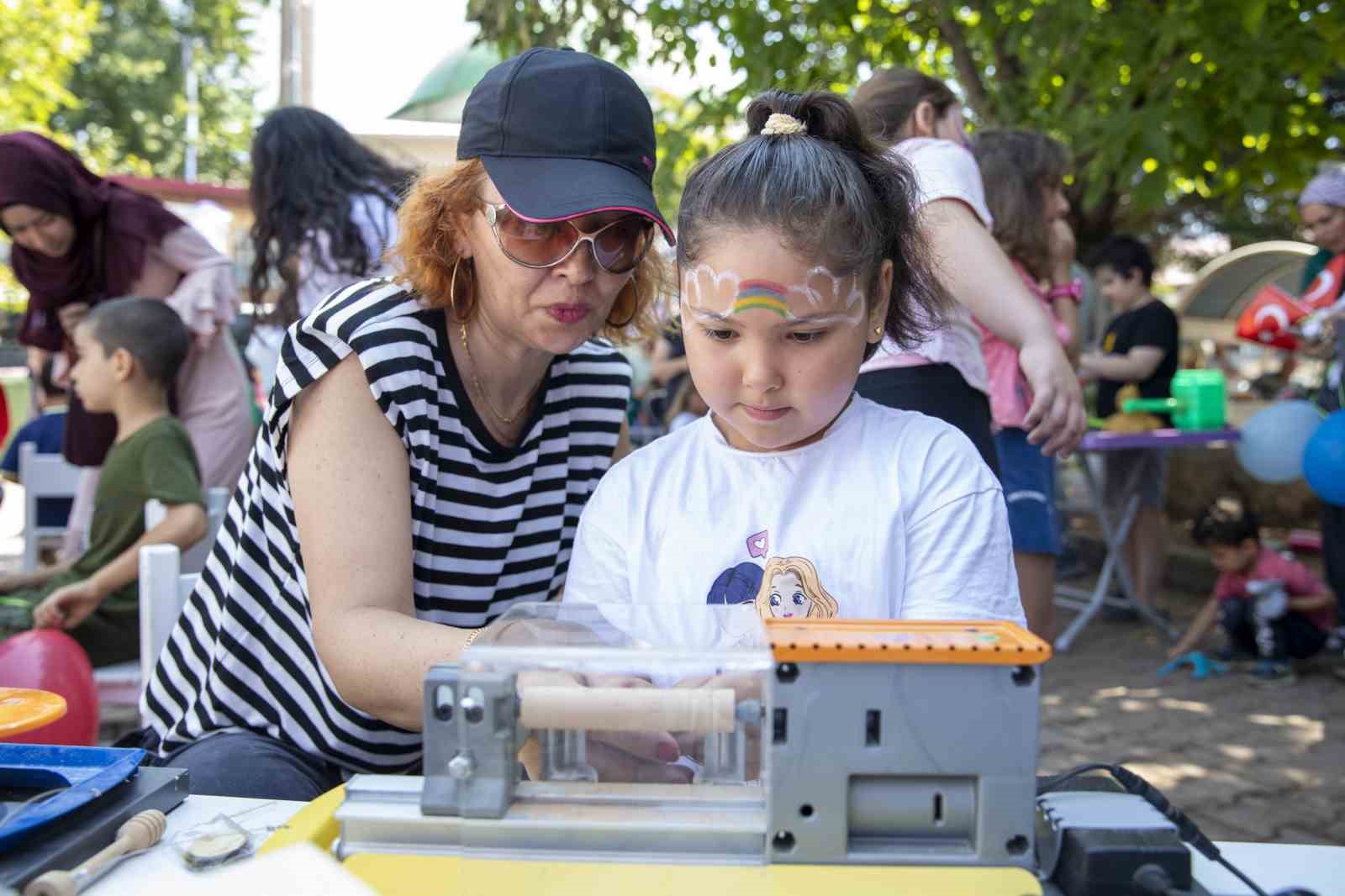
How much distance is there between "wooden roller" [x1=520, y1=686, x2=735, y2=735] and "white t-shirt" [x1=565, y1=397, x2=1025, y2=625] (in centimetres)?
43

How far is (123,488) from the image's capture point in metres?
3.13

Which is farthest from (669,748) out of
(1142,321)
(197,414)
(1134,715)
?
(1142,321)

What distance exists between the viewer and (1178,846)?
854 millimetres

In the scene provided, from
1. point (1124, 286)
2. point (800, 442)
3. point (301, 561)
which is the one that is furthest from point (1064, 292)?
point (301, 561)

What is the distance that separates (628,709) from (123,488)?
2.70 meters

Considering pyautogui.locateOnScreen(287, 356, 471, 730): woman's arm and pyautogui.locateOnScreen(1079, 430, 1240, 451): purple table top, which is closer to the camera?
pyautogui.locateOnScreen(287, 356, 471, 730): woman's arm

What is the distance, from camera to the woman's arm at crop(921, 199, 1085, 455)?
2016 millimetres

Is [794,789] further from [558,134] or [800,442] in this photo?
[558,134]

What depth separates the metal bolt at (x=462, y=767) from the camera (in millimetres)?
875

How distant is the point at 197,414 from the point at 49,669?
1544 millimetres

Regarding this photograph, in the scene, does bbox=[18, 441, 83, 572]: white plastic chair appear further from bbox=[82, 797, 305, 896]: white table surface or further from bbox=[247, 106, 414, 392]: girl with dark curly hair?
bbox=[82, 797, 305, 896]: white table surface

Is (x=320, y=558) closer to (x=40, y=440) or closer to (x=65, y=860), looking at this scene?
(x=65, y=860)

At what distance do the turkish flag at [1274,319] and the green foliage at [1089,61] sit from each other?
633 millimetres

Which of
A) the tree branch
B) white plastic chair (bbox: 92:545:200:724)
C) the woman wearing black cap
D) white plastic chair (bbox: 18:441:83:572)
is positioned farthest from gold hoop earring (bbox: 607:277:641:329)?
the tree branch
